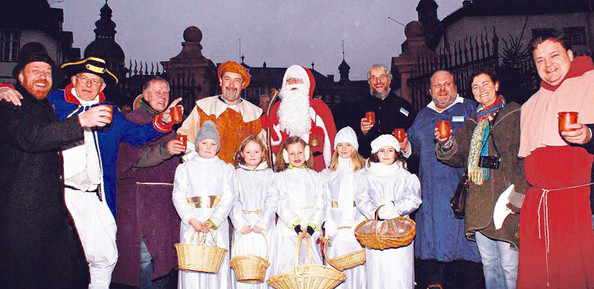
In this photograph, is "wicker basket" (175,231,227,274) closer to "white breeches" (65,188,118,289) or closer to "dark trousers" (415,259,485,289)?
"white breeches" (65,188,118,289)

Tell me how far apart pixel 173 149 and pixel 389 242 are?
93.4 inches

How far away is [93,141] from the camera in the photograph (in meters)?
3.99

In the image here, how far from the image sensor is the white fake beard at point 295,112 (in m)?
5.79

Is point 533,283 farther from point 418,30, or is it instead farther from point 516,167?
point 418,30

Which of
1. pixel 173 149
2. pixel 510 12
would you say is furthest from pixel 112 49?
pixel 173 149

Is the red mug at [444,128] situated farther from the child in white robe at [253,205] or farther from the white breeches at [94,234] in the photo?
the white breeches at [94,234]

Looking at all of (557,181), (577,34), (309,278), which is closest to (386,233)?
(309,278)

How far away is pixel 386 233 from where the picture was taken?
13.5 ft

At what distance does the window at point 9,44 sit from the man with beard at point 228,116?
27.7m

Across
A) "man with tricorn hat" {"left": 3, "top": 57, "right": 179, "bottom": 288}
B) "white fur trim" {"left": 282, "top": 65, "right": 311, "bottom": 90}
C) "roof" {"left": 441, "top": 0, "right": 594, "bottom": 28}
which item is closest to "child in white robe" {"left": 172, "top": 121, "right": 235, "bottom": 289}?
"man with tricorn hat" {"left": 3, "top": 57, "right": 179, "bottom": 288}

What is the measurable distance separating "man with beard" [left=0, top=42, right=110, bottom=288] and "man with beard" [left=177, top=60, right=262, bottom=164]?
2.06 m

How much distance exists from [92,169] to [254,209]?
1728 mm

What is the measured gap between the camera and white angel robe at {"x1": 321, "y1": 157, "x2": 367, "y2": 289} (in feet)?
15.6

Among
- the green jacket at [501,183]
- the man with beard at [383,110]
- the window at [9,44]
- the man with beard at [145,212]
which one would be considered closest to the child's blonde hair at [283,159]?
the man with beard at [383,110]
